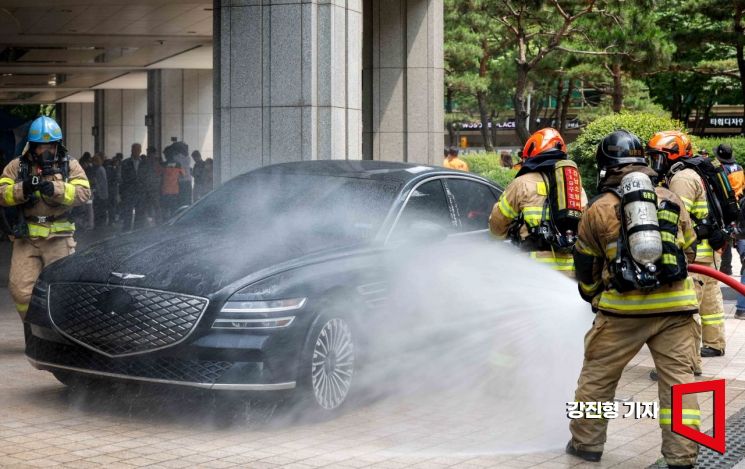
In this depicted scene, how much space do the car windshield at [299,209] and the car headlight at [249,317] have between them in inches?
28.3

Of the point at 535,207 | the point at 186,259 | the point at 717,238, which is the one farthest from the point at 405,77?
the point at 186,259

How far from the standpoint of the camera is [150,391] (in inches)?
257

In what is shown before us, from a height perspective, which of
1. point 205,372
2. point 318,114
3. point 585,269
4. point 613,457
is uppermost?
point 318,114

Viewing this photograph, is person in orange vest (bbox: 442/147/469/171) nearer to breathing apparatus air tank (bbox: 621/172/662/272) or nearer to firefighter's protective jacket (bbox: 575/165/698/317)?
firefighter's protective jacket (bbox: 575/165/698/317)

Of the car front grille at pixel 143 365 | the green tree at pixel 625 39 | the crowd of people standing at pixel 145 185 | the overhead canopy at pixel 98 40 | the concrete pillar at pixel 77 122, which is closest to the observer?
the car front grille at pixel 143 365

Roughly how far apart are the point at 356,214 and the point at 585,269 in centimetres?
200

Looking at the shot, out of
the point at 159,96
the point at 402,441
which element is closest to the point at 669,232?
the point at 402,441

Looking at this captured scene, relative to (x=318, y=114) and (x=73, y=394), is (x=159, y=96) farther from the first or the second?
(x=73, y=394)

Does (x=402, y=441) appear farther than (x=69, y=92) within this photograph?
No

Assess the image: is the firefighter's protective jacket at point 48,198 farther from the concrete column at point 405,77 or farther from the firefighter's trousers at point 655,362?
the concrete column at point 405,77

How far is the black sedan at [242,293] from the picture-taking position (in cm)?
623

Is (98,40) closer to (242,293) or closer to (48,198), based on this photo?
(48,198)

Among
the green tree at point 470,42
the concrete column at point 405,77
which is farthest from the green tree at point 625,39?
A: the concrete column at point 405,77

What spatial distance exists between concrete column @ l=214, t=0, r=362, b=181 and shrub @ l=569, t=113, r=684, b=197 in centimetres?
520
